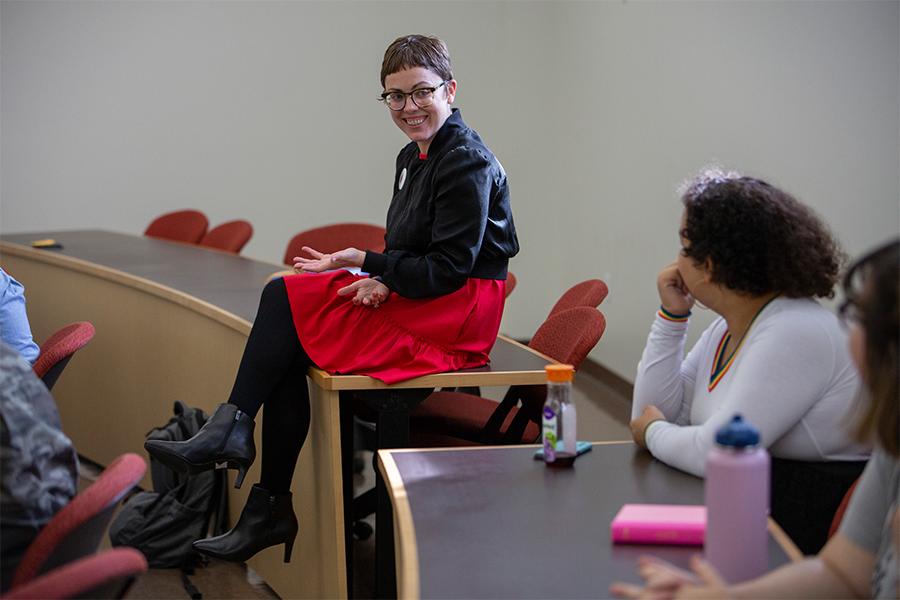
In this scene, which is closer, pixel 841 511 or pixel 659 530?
pixel 659 530

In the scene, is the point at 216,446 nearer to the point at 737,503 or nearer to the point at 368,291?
the point at 368,291

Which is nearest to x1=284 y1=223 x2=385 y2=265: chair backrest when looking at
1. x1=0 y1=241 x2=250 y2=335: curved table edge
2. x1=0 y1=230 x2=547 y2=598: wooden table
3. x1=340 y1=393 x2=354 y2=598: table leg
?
x1=0 y1=230 x2=547 y2=598: wooden table

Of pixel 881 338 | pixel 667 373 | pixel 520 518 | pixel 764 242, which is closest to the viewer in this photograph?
pixel 881 338

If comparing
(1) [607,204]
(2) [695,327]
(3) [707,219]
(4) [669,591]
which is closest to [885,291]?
(4) [669,591]

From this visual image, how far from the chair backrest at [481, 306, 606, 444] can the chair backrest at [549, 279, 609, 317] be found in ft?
0.67

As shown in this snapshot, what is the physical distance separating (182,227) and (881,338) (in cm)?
483

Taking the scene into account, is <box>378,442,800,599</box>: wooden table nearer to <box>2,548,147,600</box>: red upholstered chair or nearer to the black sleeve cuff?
<box>2,548,147,600</box>: red upholstered chair

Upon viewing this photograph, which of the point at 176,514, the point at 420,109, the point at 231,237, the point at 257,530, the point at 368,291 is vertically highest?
the point at 420,109

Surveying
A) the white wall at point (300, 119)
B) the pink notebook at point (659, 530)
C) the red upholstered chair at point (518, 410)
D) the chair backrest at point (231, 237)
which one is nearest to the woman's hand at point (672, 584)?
the pink notebook at point (659, 530)

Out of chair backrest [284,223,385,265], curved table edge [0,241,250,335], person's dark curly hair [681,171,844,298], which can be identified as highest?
person's dark curly hair [681,171,844,298]

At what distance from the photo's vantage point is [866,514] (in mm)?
1348

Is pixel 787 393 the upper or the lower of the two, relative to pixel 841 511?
upper

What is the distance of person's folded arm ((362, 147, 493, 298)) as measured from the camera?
2592 mm

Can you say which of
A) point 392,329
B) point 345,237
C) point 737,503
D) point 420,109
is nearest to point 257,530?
point 392,329
